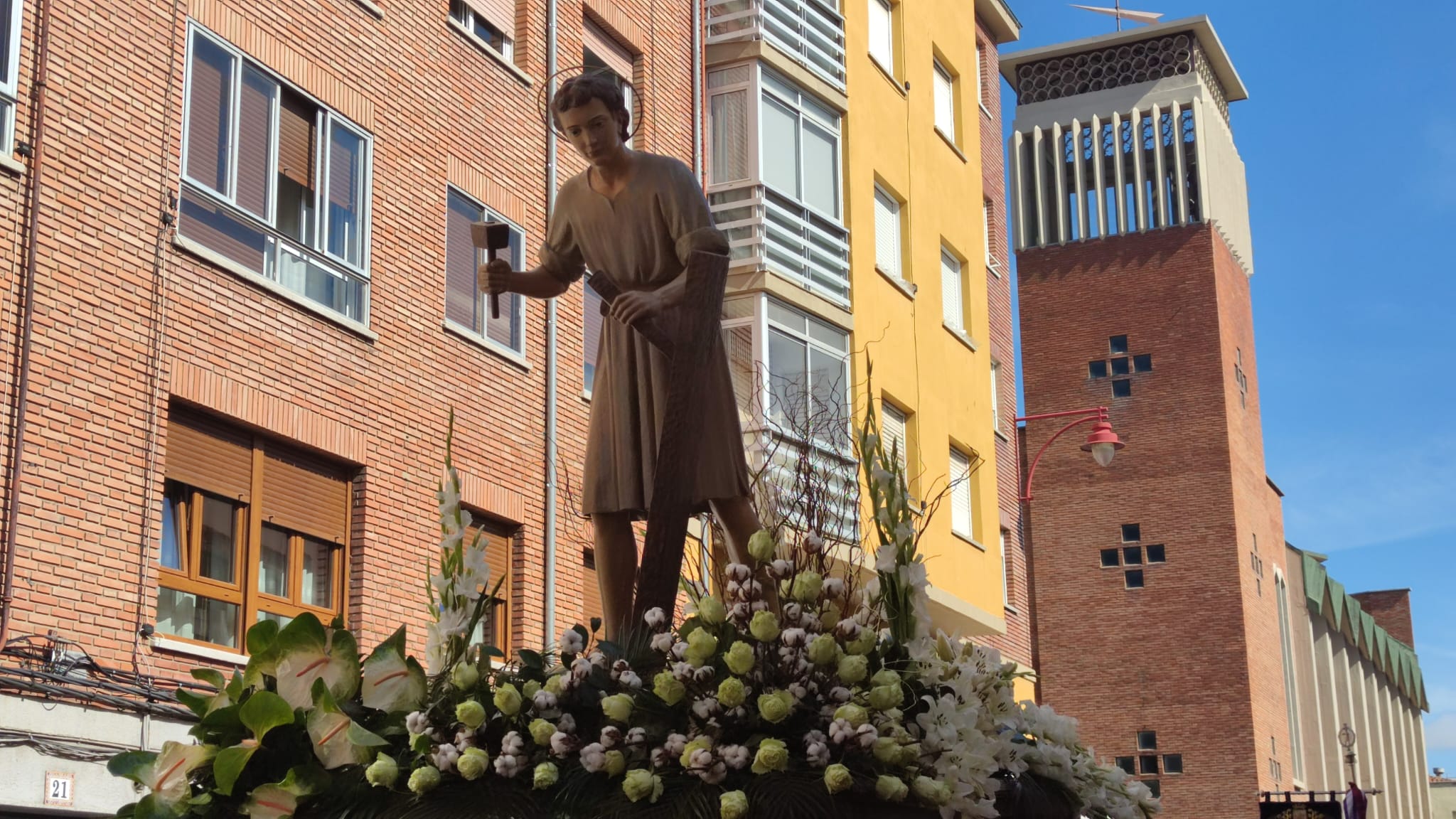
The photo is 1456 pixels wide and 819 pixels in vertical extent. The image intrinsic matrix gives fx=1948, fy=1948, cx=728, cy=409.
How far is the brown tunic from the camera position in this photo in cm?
651

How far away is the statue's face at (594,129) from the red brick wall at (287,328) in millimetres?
6909

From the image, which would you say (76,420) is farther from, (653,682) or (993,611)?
(993,611)

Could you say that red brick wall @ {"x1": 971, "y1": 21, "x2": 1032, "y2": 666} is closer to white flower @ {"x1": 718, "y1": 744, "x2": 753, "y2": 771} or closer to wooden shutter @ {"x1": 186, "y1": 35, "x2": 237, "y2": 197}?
wooden shutter @ {"x1": 186, "y1": 35, "x2": 237, "y2": 197}

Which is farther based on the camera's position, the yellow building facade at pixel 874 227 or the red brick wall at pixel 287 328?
the yellow building facade at pixel 874 227

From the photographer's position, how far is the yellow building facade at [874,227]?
22797 mm

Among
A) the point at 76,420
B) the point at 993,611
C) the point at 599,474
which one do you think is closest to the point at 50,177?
the point at 76,420

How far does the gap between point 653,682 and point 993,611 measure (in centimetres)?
2367

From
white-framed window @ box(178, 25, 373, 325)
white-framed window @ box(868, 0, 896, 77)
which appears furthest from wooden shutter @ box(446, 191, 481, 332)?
white-framed window @ box(868, 0, 896, 77)

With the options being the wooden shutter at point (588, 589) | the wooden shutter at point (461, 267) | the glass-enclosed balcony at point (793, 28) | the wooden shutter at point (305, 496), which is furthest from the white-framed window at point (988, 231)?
the wooden shutter at point (305, 496)

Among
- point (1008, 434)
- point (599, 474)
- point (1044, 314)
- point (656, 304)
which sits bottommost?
point (599, 474)

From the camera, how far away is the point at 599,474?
6645 millimetres

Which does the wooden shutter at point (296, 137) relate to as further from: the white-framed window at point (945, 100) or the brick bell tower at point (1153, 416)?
the brick bell tower at point (1153, 416)

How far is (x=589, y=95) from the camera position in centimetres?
646

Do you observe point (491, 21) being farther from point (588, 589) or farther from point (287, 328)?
point (588, 589)
